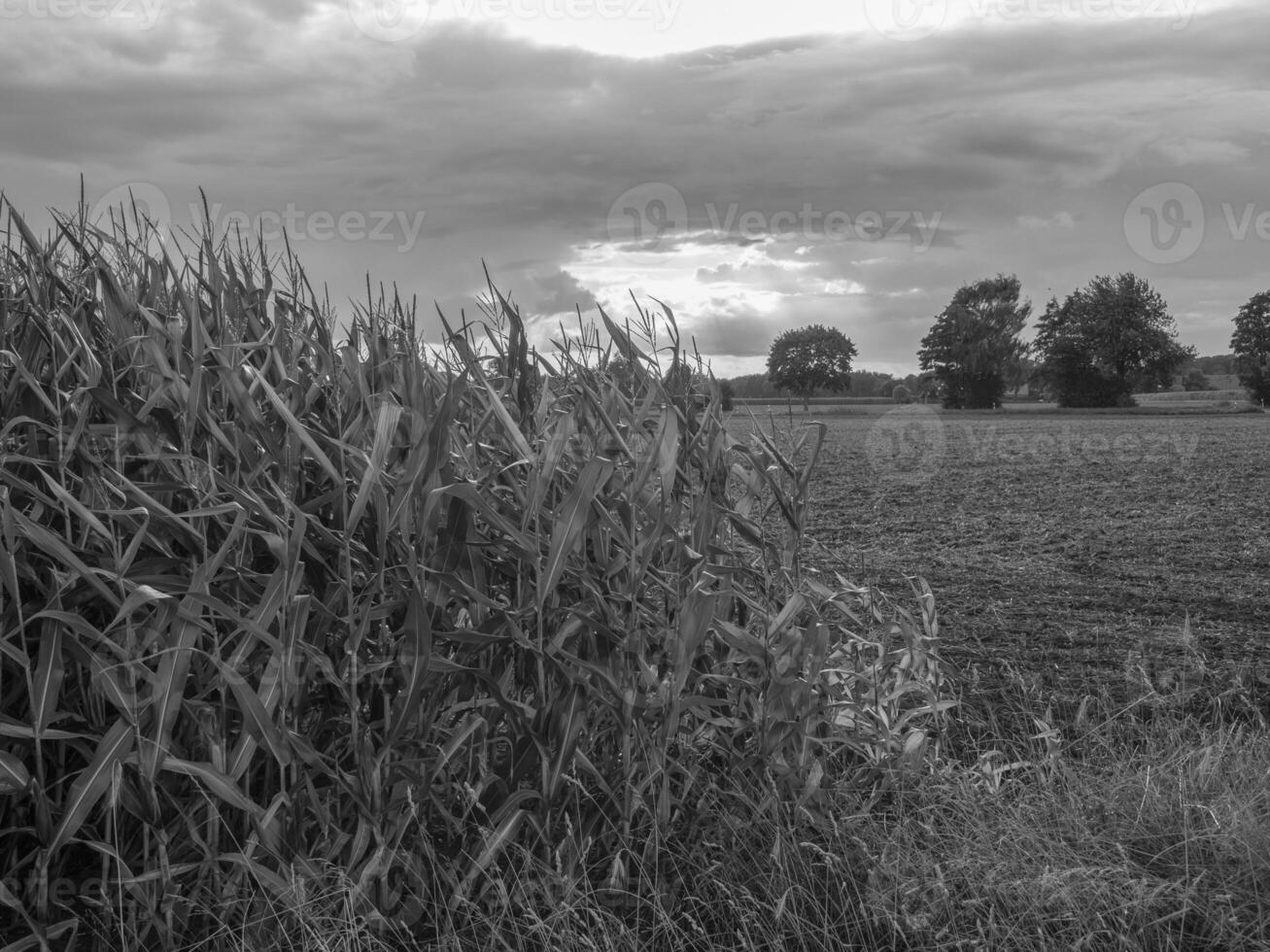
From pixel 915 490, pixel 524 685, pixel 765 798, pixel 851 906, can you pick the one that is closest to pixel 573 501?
pixel 524 685

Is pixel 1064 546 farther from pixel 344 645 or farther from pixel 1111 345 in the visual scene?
pixel 1111 345

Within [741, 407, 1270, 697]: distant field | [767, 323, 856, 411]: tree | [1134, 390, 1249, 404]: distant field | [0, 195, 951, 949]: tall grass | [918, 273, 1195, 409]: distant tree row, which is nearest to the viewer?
[0, 195, 951, 949]: tall grass

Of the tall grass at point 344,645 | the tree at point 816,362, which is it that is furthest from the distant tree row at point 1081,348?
the tall grass at point 344,645

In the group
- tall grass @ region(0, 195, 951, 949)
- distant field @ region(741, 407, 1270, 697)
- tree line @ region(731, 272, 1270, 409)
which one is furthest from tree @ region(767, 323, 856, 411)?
tall grass @ region(0, 195, 951, 949)

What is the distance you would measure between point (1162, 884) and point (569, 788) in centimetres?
142

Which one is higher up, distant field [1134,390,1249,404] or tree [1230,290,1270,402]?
tree [1230,290,1270,402]

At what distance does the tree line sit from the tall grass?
6840 centimetres

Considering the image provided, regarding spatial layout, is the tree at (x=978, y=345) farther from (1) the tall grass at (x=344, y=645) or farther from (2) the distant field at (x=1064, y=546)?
(1) the tall grass at (x=344, y=645)

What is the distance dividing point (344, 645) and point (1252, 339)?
77.7m

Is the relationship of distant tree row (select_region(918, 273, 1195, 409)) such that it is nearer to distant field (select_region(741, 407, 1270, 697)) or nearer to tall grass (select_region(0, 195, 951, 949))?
distant field (select_region(741, 407, 1270, 697))

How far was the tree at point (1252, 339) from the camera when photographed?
6450 cm

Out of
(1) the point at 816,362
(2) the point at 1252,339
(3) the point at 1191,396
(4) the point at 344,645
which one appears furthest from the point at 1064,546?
(1) the point at 816,362

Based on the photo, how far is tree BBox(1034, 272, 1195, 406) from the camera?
7094cm

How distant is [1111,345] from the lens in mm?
73375
